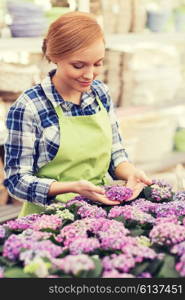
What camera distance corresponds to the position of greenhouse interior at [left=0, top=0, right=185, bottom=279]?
104cm

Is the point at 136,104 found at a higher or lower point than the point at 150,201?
lower

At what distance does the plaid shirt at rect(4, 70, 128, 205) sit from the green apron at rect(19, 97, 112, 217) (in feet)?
0.07

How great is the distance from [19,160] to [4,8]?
162cm

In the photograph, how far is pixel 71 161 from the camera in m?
1.88

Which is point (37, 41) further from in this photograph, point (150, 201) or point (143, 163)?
point (150, 201)

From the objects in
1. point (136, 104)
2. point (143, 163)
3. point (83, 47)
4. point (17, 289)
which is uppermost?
point (83, 47)

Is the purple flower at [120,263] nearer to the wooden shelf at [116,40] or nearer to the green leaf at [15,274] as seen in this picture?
the green leaf at [15,274]

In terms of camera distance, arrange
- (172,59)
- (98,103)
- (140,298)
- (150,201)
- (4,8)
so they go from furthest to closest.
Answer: (172,59)
(4,8)
(98,103)
(150,201)
(140,298)

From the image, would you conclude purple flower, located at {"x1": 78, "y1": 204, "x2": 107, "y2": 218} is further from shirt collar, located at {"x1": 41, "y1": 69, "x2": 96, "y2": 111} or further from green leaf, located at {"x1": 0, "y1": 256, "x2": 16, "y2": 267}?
shirt collar, located at {"x1": 41, "y1": 69, "x2": 96, "y2": 111}

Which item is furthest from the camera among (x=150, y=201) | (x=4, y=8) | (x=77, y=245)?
Answer: (x=4, y=8)

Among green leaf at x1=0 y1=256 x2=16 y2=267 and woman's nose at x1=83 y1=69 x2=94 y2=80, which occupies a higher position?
woman's nose at x1=83 y1=69 x2=94 y2=80

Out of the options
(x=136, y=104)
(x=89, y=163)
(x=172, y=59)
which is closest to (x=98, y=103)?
(x=89, y=163)

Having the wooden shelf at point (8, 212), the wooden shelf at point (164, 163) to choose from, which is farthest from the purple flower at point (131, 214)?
the wooden shelf at point (164, 163)

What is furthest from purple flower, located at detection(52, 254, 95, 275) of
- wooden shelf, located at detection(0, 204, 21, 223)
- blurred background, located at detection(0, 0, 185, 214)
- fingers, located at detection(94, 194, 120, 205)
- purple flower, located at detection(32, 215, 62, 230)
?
wooden shelf, located at detection(0, 204, 21, 223)
